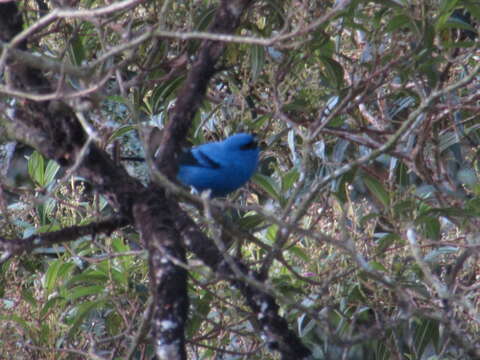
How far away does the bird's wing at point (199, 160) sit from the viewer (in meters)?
4.09

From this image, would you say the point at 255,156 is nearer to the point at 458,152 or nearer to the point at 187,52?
the point at 187,52

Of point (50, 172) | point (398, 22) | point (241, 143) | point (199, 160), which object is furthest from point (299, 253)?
point (50, 172)

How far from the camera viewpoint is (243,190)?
4.59m

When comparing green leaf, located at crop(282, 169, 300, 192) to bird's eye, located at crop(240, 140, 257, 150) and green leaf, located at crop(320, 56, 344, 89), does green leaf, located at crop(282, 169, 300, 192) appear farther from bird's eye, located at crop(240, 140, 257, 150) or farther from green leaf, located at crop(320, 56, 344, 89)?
bird's eye, located at crop(240, 140, 257, 150)

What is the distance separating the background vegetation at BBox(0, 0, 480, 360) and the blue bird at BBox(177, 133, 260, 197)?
0.12 metres

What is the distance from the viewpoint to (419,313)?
2.02 meters

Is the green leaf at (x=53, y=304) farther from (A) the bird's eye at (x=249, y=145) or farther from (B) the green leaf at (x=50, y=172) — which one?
(A) the bird's eye at (x=249, y=145)

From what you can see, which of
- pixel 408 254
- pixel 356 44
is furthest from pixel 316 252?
pixel 356 44

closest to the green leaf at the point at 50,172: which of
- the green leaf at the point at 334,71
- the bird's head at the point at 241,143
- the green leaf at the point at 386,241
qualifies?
the bird's head at the point at 241,143

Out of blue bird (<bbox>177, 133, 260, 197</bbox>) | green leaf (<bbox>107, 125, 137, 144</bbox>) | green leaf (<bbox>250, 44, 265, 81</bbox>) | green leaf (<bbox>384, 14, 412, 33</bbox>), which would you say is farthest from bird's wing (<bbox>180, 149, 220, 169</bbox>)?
green leaf (<bbox>384, 14, 412, 33</bbox>)

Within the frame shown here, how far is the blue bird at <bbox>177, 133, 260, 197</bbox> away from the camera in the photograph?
4051 millimetres

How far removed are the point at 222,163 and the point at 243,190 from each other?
0.47 m

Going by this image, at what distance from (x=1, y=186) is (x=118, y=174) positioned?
72 cm

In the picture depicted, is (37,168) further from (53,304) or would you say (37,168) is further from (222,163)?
(222,163)
